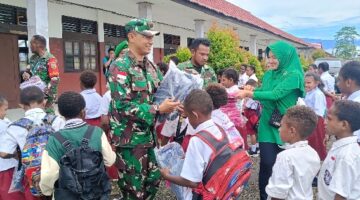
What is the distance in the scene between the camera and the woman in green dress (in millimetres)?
3408

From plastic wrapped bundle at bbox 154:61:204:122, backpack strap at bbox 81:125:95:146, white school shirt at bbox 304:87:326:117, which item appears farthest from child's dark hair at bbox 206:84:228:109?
white school shirt at bbox 304:87:326:117

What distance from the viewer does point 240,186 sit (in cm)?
249

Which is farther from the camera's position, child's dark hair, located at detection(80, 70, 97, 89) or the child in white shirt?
child's dark hair, located at detection(80, 70, 97, 89)

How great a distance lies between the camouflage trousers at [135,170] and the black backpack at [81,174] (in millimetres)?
283

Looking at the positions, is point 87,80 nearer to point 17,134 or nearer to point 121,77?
point 17,134

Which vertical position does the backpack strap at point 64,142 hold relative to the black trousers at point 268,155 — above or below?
above

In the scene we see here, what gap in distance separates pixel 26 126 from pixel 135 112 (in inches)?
35.5

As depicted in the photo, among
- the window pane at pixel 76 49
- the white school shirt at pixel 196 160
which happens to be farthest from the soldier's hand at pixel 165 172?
the window pane at pixel 76 49

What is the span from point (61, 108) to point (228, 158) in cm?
119

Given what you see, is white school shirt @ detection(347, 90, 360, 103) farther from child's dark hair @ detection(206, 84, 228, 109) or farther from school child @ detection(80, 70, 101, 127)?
school child @ detection(80, 70, 101, 127)

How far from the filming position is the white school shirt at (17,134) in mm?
2934

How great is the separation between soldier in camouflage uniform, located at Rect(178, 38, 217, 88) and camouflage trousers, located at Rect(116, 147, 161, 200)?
1.14m

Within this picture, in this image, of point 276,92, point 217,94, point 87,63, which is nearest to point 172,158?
point 217,94

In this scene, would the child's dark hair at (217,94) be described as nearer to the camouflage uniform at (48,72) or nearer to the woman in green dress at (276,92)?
the woman in green dress at (276,92)
